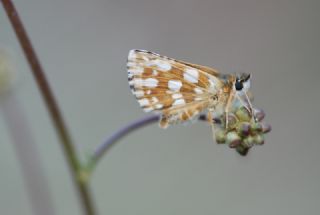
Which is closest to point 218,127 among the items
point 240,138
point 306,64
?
point 240,138

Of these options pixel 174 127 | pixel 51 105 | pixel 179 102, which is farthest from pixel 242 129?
pixel 174 127

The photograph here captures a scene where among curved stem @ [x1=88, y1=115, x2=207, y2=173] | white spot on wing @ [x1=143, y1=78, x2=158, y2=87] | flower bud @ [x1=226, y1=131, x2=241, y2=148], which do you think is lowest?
flower bud @ [x1=226, y1=131, x2=241, y2=148]

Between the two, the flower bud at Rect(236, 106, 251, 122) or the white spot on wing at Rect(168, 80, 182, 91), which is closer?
the flower bud at Rect(236, 106, 251, 122)

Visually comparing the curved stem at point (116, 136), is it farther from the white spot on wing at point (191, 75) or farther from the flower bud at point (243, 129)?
the flower bud at point (243, 129)

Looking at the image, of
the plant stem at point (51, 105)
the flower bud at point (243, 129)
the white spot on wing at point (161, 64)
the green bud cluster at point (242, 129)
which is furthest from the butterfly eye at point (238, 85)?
the plant stem at point (51, 105)

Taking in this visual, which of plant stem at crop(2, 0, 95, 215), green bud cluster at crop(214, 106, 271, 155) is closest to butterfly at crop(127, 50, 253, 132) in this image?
green bud cluster at crop(214, 106, 271, 155)

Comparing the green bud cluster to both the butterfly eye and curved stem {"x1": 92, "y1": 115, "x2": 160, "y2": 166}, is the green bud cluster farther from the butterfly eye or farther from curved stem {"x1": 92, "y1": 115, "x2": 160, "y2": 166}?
curved stem {"x1": 92, "y1": 115, "x2": 160, "y2": 166}

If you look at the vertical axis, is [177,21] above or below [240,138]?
above

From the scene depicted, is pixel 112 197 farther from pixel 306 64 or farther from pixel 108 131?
pixel 306 64
